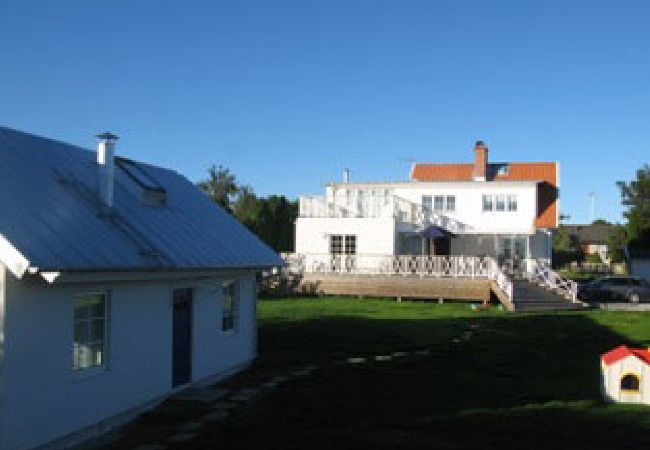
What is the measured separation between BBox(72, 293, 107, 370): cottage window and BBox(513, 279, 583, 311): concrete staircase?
23022 millimetres

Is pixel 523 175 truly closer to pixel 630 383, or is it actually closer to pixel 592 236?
pixel 630 383

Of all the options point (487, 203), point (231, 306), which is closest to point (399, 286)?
point (487, 203)

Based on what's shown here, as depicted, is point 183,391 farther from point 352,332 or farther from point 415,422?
point 352,332

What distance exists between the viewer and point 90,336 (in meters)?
10.4

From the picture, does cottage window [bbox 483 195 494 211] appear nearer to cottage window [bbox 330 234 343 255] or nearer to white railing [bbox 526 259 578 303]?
white railing [bbox 526 259 578 303]

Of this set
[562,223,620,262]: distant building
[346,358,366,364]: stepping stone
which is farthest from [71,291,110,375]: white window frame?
[562,223,620,262]: distant building

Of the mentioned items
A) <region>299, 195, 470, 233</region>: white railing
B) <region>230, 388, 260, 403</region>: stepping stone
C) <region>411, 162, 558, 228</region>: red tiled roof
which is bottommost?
<region>230, 388, 260, 403</region>: stepping stone

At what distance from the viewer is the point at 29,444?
886 centimetres

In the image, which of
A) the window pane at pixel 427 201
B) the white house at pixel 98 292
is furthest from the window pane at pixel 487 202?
the white house at pixel 98 292

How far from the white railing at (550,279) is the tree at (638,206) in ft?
61.0

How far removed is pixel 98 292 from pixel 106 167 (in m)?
2.69

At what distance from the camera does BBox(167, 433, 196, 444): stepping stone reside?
10039mm

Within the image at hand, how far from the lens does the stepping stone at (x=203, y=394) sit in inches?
502

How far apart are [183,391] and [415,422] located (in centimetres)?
424
